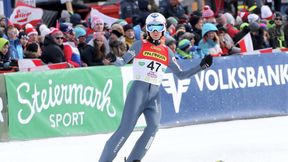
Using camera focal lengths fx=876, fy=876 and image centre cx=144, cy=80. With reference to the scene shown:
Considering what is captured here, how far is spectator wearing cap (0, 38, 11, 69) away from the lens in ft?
44.8

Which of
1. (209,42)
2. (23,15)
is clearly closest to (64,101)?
(209,42)

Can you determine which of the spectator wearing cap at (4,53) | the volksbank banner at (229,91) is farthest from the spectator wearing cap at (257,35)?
the spectator wearing cap at (4,53)

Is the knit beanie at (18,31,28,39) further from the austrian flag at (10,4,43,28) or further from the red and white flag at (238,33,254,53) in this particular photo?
the red and white flag at (238,33,254,53)

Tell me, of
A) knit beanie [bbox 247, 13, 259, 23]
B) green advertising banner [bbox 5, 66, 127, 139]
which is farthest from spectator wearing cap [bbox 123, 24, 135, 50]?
knit beanie [bbox 247, 13, 259, 23]

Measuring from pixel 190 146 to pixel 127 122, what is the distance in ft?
8.66

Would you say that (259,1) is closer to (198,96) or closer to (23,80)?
(198,96)

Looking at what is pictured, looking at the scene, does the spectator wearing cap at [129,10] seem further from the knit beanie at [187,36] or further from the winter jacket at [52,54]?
the winter jacket at [52,54]

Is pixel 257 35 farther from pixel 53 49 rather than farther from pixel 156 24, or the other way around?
pixel 156 24

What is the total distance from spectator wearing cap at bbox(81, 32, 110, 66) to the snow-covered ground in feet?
4.91

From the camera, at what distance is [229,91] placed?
15.2m

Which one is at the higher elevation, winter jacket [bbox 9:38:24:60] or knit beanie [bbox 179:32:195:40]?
winter jacket [bbox 9:38:24:60]

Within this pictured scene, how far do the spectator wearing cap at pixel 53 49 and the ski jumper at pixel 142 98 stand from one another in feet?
13.1

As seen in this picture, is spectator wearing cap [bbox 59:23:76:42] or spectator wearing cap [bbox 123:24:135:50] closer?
spectator wearing cap [bbox 59:23:76:42]

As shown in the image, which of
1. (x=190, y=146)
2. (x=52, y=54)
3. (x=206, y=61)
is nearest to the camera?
(x=206, y=61)
